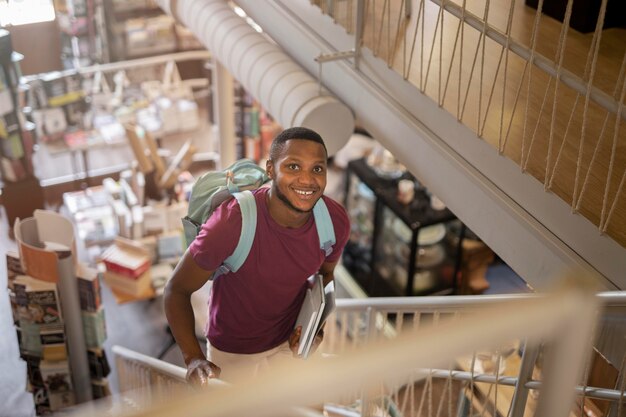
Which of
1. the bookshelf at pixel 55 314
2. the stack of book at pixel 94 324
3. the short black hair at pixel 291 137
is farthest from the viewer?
the stack of book at pixel 94 324

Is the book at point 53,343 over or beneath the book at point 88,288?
beneath

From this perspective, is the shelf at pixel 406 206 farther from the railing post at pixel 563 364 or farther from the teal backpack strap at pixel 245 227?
the railing post at pixel 563 364

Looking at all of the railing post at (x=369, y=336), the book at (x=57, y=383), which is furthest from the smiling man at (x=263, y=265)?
the book at (x=57, y=383)

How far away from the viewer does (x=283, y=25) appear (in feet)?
14.1

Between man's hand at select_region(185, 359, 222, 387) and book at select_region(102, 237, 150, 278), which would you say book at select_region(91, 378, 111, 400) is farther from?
man's hand at select_region(185, 359, 222, 387)

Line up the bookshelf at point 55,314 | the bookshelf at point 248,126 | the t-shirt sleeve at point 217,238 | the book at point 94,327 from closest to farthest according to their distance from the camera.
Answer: the t-shirt sleeve at point 217,238 → the bookshelf at point 55,314 → the book at point 94,327 → the bookshelf at point 248,126

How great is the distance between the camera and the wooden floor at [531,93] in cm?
266

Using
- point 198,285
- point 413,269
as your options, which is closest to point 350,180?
point 413,269

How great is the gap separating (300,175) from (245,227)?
253mm

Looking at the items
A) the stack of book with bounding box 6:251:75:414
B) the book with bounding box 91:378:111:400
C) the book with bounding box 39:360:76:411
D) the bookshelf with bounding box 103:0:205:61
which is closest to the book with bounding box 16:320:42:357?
the stack of book with bounding box 6:251:75:414

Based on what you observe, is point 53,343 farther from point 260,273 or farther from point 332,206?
point 332,206

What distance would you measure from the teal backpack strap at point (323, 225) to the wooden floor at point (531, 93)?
674 millimetres

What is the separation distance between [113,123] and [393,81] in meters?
4.73

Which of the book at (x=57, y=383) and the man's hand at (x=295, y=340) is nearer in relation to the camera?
the man's hand at (x=295, y=340)
